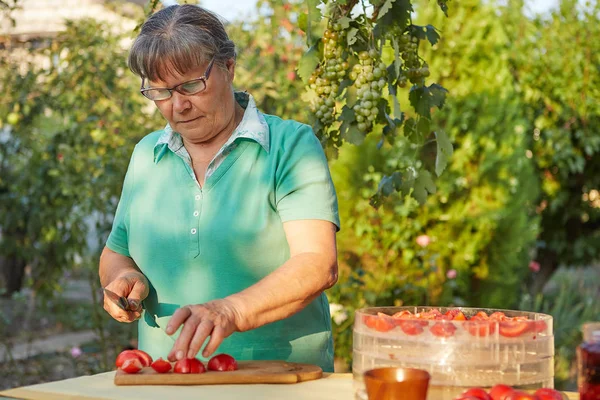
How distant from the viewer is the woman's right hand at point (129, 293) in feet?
7.27

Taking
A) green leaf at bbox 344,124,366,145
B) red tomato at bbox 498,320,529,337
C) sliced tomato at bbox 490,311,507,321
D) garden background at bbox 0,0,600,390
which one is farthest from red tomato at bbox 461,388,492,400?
garden background at bbox 0,0,600,390

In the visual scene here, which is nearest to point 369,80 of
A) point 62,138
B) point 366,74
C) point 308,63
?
point 366,74

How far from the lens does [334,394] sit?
1878 millimetres

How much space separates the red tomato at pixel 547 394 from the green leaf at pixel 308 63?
137 centimetres

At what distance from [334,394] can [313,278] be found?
1.03ft

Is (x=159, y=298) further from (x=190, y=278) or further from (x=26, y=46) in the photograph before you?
(x=26, y=46)

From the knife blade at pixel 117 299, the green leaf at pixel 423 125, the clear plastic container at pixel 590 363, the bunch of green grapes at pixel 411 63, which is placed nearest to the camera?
the clear plastic container at pixel 590 363

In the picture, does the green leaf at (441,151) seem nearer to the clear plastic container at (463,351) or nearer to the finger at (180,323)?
the clear plastic container at (463,351)

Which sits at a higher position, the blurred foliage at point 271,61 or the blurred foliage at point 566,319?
the blurred foliage at point 271,61

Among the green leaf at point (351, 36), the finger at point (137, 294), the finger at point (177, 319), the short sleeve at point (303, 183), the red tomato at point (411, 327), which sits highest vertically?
the green leaf at point (351, 36)

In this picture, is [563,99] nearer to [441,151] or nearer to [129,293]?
[441,151]

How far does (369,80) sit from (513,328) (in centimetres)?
112

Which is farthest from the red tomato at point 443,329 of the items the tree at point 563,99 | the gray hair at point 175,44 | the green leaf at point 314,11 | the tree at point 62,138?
the tree at point 563,99

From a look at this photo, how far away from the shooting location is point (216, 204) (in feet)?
7.59
